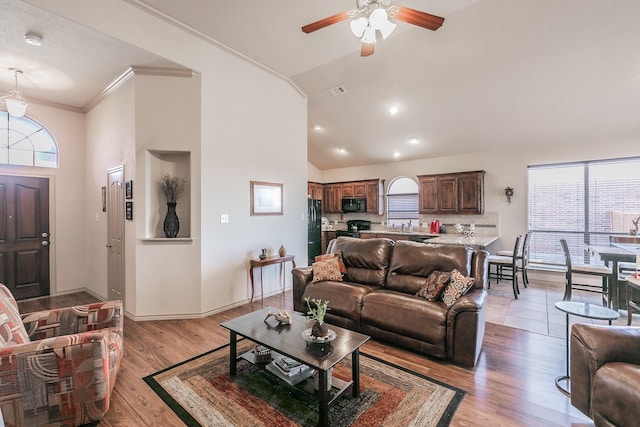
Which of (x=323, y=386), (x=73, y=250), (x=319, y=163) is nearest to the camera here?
(x=323, y=386)

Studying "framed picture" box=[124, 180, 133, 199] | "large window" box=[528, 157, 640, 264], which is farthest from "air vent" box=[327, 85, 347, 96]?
"large window" box=[528, 157, 640, 264]

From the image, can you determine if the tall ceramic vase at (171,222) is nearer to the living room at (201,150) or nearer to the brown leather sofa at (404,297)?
the living room at (201,150)

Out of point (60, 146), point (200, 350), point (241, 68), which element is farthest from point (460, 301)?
point (60, 146)

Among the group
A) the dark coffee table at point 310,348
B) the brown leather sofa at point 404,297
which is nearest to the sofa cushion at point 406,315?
the brown leather sofa at point 404,297

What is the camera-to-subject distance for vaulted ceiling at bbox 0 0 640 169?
3.19 metres

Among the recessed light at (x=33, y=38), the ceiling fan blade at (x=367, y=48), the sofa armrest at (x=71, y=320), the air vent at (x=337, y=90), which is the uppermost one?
the air vent at (x=337, y=90)

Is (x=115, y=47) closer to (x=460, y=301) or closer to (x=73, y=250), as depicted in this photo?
(x=73, y=250)

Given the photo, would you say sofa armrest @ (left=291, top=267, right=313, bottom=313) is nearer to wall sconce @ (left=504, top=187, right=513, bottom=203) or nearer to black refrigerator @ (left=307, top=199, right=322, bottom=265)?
black refrigerator @ (left=307, top=199, right=322, bottom=265)

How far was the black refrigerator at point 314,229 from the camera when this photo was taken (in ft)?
22.2

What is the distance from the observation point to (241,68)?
4.28 m

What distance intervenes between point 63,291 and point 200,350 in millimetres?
3796

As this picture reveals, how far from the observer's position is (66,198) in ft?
16.3

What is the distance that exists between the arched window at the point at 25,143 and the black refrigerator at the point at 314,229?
188 inches

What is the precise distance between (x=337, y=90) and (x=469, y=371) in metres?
4.51
